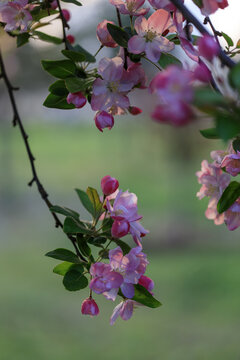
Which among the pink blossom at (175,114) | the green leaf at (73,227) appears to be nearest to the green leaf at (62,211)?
the green leaf at (73,227)

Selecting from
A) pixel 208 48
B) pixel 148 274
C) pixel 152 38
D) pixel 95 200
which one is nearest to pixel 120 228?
pixel 95 200

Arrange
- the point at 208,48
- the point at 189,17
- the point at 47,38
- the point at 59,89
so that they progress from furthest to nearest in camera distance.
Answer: the point at 47,38 < the point at 59,89 < the point at 189,17 < the point at 208,48

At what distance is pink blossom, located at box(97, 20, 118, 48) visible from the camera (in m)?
0.91

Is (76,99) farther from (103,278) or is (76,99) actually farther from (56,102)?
(103,278)

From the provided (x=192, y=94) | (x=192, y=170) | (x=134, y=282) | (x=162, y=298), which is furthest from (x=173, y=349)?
(x=192, y=170)

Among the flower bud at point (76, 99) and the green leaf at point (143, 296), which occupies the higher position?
the flower bud at point (76, 99)

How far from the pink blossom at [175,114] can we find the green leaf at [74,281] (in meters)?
0.49

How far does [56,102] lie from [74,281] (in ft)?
0.93

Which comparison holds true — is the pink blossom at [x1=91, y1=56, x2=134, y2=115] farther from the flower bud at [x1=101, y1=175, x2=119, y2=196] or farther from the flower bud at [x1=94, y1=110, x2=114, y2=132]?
the flower bud at [x1=101, y1=175, x2=119, y2=196]

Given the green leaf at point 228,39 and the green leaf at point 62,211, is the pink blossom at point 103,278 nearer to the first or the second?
the green leaf at point 62,211

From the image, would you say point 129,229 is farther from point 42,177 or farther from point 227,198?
point 42,177

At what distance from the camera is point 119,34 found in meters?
0.85

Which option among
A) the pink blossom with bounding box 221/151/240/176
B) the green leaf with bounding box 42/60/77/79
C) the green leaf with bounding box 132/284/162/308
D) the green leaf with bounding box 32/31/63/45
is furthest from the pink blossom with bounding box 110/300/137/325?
the green leaf with bounding box 32/31/63/45

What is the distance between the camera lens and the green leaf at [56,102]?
896mm
